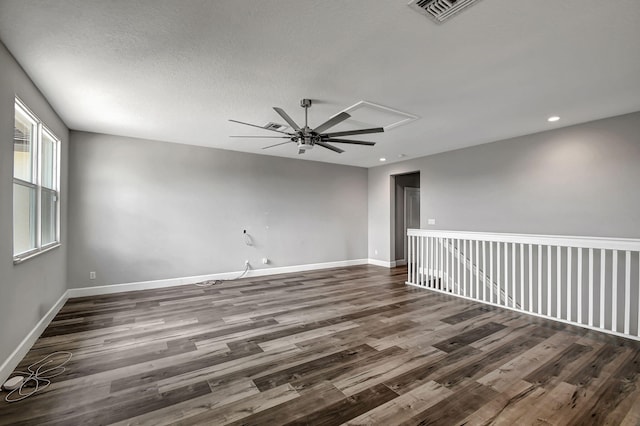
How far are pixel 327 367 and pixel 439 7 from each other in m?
2.83

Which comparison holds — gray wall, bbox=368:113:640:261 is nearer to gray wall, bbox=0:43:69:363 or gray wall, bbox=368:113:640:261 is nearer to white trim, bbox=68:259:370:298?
white trim, bbox=68:259:370:298

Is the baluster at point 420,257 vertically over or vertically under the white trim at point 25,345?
over

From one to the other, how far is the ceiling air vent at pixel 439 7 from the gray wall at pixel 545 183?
369 centimetres

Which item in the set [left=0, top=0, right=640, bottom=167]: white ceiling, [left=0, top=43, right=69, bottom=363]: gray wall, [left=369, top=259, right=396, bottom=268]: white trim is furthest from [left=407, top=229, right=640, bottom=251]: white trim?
[left=0, top=43, right=69, bottom=363]: gray wall

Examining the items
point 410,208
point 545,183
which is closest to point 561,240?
point 545,183

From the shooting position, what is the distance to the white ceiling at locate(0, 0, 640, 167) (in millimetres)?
1901

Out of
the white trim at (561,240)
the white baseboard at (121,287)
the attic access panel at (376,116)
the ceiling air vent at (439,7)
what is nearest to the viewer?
the ceiling air vent at (439,7)

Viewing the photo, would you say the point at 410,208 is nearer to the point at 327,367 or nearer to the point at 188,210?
the point at 188,210

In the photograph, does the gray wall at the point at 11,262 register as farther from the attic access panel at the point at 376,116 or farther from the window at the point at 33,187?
the attic access panel at the point at 376,116

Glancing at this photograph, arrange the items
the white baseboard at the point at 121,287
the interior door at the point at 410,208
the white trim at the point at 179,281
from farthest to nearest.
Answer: the interior door at the point at 410,208 < the white trim at the point at 179,281 < the white baseboard at the point at 121,287

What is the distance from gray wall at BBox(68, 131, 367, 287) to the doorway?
5.04ft

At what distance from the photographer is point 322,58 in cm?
243

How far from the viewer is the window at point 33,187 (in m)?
2.69

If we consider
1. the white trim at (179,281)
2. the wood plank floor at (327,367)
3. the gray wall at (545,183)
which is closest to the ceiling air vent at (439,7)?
the wood plank floor at (327,367)
